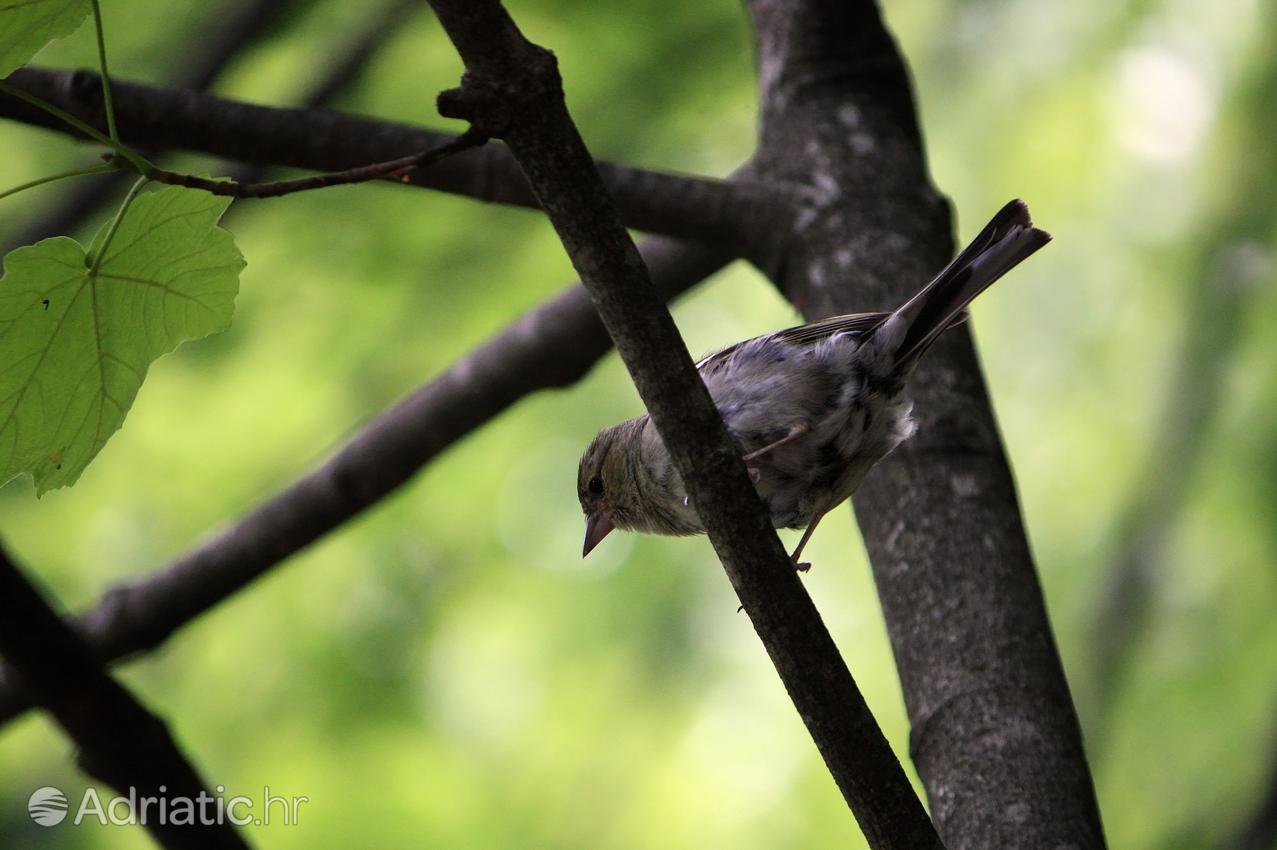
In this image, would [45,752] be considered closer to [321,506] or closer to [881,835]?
[321,506]

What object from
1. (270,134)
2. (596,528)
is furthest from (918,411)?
(270,134)

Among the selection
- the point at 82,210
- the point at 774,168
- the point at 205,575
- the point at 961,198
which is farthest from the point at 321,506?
the point at 961,198

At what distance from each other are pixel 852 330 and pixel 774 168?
816 mm

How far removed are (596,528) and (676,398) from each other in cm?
192

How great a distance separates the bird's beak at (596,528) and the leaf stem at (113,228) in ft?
6.24

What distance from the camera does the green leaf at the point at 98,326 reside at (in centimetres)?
185

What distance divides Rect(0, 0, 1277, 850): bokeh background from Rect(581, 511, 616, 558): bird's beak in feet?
5.16

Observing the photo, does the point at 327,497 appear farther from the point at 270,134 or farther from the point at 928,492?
the point at 928,492

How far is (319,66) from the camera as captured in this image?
527 cm

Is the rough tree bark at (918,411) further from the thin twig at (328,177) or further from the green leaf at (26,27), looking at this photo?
the thin twig at (328,177)

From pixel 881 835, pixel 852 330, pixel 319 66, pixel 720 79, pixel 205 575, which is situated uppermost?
pixel 319 66

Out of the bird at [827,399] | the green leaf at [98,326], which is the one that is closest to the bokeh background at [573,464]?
the bird at [827,399]

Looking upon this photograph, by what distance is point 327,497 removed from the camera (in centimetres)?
351

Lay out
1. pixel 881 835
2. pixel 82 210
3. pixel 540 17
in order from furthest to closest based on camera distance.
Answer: pixel 540 17 < pixel 82 210 < pixel 881 835
